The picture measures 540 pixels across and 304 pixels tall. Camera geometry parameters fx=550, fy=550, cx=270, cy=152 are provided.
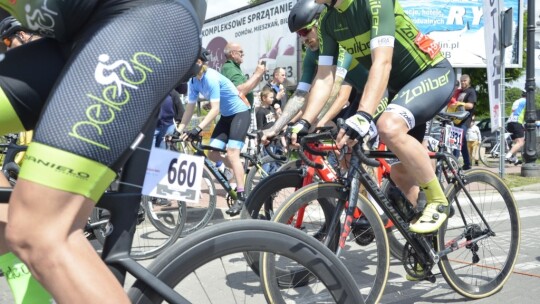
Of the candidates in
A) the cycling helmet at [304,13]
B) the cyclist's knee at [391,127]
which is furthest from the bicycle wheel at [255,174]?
the cyclist's knee at [391,127]

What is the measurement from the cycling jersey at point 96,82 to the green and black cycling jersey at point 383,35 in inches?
67.3

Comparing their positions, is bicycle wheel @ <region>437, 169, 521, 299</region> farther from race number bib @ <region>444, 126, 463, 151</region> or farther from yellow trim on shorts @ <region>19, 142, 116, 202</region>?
yellow trim on shorts @ <region>19, 142, 116, 202</region>

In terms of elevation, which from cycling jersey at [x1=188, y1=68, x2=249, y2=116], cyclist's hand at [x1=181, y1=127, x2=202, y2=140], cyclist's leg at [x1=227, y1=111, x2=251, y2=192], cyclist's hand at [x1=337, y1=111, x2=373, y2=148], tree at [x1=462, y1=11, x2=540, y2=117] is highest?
cyclist's hand at [x1=337, y1=111, x2=373, y2=148]

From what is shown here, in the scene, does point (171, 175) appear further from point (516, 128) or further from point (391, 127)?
point (516, 128)

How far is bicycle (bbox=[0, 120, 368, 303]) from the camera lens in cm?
142

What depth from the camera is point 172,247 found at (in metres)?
1.48

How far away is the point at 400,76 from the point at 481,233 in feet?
4.11

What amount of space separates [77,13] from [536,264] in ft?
14.0

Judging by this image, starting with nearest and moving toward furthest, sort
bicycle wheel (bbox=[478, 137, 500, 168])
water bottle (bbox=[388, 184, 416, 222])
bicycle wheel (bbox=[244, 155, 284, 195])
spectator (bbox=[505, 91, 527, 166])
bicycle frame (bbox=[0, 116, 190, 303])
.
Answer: bicycle frame (bbox=[0, 116, 190, 303]) < water bottle (bbox=[388, 184, 416, 222]) < bicycle wheel (bbox=[244, 155, 284, 195]) < spectator (bbox=[505, 91, 527, 166]) < bicycle wheel (bbox=[478, 137, 500, 168])

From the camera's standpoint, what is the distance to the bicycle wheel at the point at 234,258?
57.1 inches

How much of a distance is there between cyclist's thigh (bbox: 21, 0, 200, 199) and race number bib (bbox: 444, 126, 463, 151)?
9.78 feet

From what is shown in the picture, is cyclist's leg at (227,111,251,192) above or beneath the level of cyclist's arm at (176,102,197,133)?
beneath

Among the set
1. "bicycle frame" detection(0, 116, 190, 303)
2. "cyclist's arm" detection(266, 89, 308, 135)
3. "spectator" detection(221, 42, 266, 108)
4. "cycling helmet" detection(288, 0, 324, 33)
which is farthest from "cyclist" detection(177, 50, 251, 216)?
"bicycle frame" detection(0, 116, 190, 303)

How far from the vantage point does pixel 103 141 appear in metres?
1.28
